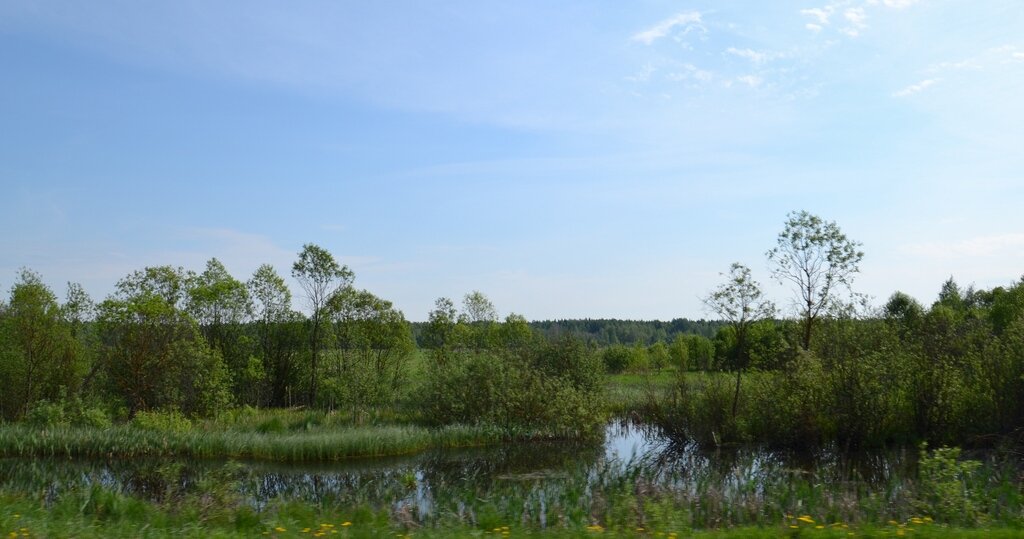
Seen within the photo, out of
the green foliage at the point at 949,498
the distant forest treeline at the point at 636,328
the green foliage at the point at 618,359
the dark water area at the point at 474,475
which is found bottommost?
the dark water area at the point at 474,475

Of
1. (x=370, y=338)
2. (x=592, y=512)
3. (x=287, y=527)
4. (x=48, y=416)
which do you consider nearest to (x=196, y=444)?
(x=48, y=416)

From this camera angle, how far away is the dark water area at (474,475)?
45.8 feet

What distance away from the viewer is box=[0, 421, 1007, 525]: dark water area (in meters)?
14.0

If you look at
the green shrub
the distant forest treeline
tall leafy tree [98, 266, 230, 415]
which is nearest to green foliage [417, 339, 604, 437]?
tall leafy tree [98, 266, 230, 415]

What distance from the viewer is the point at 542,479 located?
17.8 m

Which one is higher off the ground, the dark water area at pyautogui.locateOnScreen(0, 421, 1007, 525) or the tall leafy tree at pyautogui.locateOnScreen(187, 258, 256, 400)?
the tall leafy tree at pyautogui.locateOnScreen(187, 258, 256, 400)

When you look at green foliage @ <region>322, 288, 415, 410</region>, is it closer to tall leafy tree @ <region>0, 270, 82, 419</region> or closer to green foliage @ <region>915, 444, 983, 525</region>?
tall leafy tree @ <region>0, 270, 82, 419</region>

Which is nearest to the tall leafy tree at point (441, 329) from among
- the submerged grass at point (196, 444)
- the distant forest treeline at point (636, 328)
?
the submerged grass at point (196, 444)

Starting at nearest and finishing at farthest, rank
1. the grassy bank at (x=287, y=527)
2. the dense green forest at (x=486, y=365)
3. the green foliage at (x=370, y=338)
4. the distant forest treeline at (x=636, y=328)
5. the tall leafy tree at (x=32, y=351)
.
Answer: the grassy bank at (x=287, y=527) → the dense green forest at (x=486, y=365) → the tall leafy tree at (x=32, y=351) → the green foliage at (x=370, y=338) → the distant forest treeline at (x=636, y=328)

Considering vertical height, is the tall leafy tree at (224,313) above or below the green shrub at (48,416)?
above

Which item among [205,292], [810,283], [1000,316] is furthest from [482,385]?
[1000,316]

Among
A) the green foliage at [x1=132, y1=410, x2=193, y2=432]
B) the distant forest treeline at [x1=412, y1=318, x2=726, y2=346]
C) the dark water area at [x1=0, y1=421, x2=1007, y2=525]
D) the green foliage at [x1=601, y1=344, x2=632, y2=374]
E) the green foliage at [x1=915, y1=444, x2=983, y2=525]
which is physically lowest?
the dark water area at [x1=0, y1=421, x2=1007, y2=525]

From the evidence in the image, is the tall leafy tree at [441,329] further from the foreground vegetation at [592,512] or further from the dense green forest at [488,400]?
the foreground vegetation at [592,512]

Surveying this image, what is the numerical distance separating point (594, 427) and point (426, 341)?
639 inches
